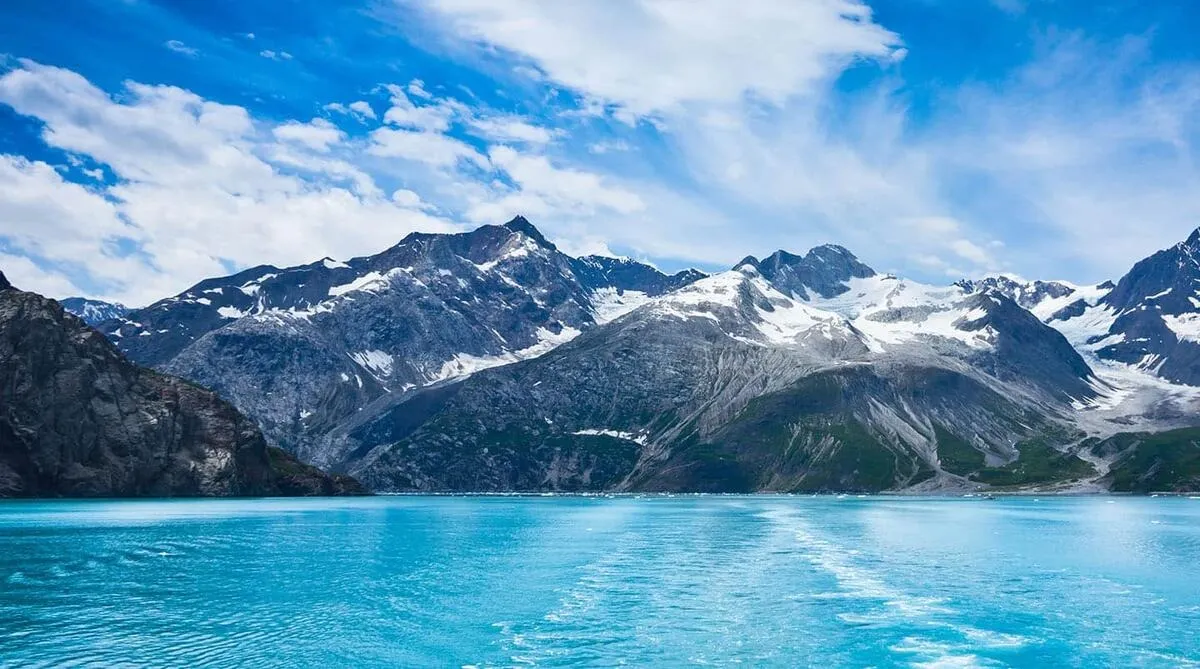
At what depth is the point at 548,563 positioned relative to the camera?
102250 mm

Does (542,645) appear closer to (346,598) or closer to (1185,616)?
(346,598)

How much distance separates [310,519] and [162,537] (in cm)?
5684

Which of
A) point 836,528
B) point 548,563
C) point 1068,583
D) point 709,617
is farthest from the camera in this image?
point 836,528

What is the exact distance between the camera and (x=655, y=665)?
5028 centimetres

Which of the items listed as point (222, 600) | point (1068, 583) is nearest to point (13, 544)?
point (222, 600)

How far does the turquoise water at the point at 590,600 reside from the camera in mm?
54094

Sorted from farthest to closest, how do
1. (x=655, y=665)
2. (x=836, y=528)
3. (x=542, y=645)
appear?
1. (x=836, y=528)
2. (x=542, y=645)
3. (x=655, y=665)

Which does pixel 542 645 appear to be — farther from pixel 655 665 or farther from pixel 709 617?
pixel 709 617

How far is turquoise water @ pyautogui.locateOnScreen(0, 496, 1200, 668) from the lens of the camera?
177 feet

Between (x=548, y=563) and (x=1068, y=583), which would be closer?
(x=1068, y=583)

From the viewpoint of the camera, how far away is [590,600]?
241ft

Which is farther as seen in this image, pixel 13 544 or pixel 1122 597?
pixel 13 544

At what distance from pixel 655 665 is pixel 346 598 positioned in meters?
34.8

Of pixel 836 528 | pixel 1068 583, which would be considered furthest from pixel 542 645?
pixel 836 528
